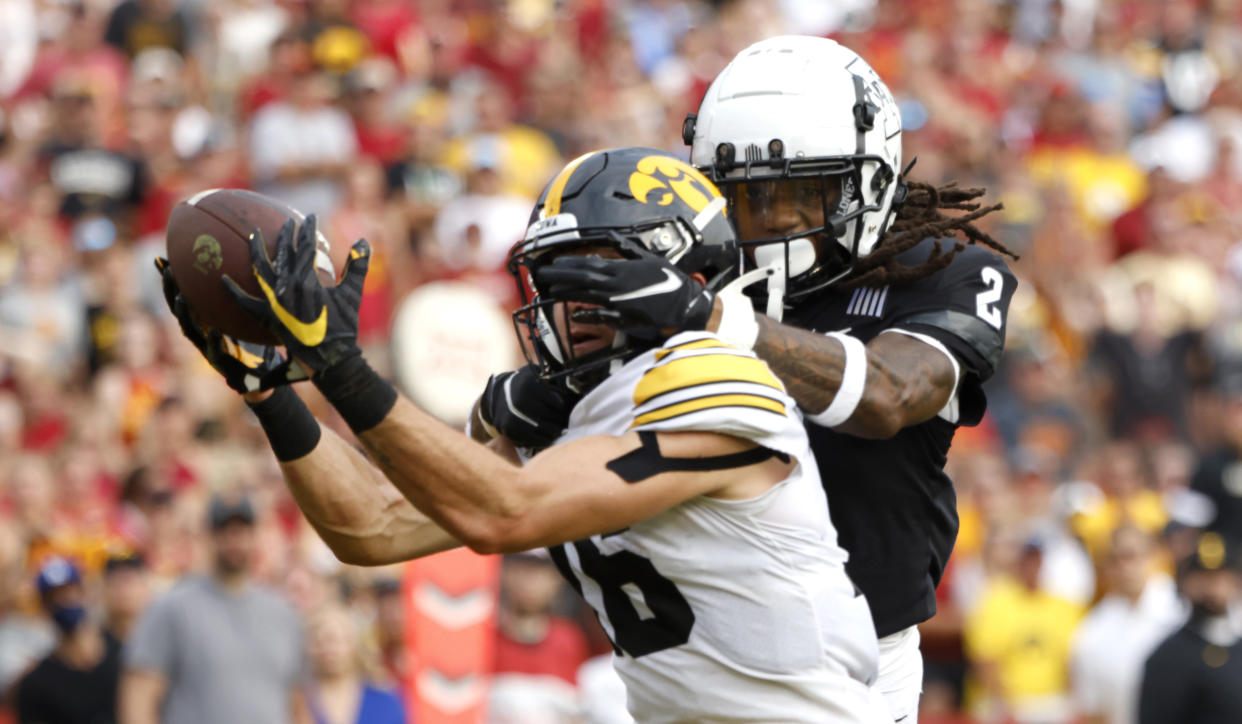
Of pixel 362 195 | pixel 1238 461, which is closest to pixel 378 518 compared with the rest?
pixel 362 195

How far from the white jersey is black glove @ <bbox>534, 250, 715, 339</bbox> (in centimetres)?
6

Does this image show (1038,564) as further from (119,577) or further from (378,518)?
(378,518)

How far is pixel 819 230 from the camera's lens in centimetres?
370

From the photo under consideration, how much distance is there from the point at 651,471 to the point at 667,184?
1.94 ft

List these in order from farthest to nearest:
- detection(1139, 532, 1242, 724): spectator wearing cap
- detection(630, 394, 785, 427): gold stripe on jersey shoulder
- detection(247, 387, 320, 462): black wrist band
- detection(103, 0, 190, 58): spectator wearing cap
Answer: detection(103, 0, 190, 58): spectator wearing cap < detection(1139, 532, 1242, 724): spectator wearing cap < detection(247, 387, 320, 462): black wrist band < detection(630, 394, 785, 427): gold stripe on jersey shoulder

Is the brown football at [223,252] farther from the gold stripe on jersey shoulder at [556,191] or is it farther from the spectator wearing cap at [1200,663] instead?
the spectator wearing cap at [1200,663]

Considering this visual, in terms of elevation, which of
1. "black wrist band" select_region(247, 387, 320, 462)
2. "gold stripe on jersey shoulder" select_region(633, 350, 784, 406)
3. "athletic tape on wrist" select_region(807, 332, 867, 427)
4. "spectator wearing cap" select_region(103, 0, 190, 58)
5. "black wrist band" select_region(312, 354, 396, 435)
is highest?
"spectator wearing cap" select_region(103, 0, 190, 58)

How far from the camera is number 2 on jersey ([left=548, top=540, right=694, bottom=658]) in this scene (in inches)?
125

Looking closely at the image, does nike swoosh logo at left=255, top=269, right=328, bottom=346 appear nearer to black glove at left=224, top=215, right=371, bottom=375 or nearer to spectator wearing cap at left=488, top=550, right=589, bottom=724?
black glove at left=224, top=215, right=371, bottom=375

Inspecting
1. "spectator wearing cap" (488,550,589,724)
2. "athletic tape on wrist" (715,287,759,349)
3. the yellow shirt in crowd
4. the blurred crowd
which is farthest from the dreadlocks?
the yellow shirt in crowd

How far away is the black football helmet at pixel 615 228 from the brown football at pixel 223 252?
0.40 meters

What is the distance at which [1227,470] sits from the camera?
9344 mm

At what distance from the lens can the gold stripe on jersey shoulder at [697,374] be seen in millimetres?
3070

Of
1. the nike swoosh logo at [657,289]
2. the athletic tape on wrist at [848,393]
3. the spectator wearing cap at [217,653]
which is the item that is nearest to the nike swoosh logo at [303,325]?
the nike swoosh logo at [657,289]
